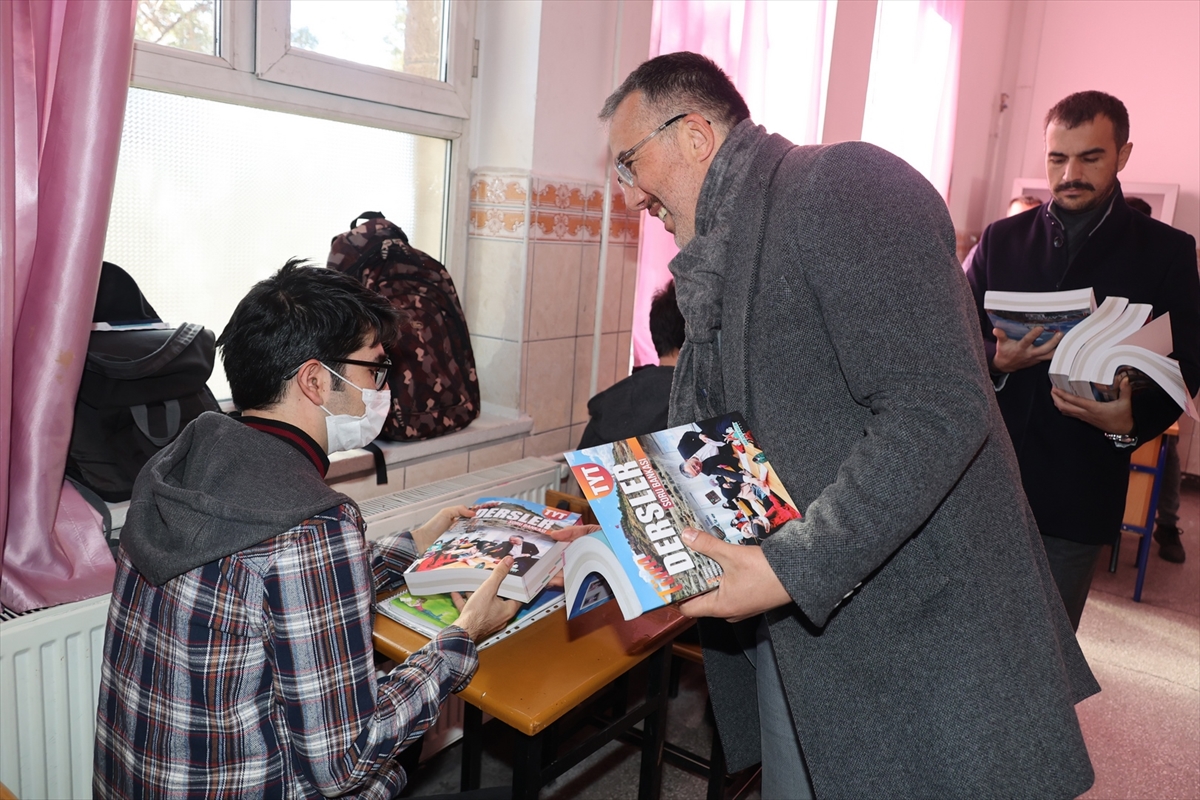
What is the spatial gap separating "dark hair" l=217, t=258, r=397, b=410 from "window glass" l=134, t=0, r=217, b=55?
847 mm

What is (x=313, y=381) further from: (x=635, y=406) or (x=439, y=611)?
(x=635, y=406)

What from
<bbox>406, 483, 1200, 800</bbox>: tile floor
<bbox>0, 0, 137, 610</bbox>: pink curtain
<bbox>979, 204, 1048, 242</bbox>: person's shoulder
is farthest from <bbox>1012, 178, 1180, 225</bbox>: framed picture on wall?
<bbox>0, 0, 137, 610</bbox>: pink curtain

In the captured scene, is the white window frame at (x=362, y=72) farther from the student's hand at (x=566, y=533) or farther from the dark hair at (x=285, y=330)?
the student's hand at (x=566, y=533)

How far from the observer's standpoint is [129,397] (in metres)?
1.60

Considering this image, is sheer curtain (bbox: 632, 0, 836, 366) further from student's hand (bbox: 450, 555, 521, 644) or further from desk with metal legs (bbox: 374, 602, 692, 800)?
student's hand (bbox: 450, 555, 521, 644)

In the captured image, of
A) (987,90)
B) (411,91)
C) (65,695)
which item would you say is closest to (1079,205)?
(411,91)

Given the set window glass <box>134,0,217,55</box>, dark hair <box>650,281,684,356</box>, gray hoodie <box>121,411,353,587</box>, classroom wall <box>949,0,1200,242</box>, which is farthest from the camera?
classroom wall <box>949,0,1200,242</box>

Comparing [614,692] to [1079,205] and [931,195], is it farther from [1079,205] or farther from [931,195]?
[931,195]

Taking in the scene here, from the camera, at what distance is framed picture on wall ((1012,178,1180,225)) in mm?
4996

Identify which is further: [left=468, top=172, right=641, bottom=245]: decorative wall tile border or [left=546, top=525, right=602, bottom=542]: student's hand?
[left=468, top=172, right=641, bottom=245]: decorative wall tile border

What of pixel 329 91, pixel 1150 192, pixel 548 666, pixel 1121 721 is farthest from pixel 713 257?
pixel 1150 192

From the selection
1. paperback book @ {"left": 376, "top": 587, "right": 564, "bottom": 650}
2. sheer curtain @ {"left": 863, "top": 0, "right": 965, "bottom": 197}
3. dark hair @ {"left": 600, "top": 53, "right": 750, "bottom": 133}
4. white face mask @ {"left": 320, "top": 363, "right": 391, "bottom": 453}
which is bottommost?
Result: paperback book @ {"left": 376, "top": 587, "right": 564, "bottom": 650}

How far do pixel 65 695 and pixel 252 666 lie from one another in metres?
0.65

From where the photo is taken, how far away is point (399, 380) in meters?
2.16
